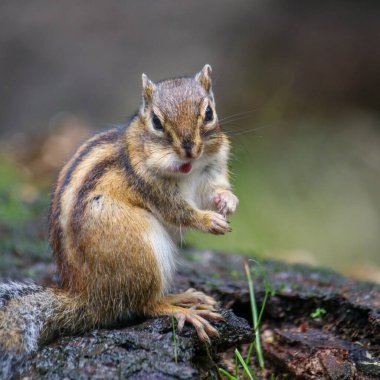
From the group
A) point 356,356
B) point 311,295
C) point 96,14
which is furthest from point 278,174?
point 356,356

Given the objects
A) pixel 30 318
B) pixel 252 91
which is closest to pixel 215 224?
pixel 30 318

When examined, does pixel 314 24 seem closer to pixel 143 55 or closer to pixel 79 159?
pixel 143 55

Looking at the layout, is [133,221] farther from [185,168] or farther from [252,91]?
[252,91]

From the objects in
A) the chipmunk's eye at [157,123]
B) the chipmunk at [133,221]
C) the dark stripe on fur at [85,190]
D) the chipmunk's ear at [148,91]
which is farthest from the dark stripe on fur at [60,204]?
the chipmunk's eye at [157,123]

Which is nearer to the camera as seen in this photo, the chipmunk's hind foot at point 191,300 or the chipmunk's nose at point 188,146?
the chipmunk's nose at point 188,146

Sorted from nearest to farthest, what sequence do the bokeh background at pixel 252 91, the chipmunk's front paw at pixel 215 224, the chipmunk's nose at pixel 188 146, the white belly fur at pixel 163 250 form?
the chipmunk's nose at pixel 188 146
the white belly fur at pixel 163 250
the chipmunk's front paw at pixel 215 224
the bokeh background at pixel 252 91

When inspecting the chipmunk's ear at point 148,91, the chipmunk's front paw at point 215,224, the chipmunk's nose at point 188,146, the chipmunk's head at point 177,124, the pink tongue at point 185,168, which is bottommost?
the chipmunk's front paw at point 215,224

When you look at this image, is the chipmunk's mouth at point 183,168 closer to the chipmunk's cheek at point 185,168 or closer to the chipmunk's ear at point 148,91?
the chipmunk's cheek at point 185,168

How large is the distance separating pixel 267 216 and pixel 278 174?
1092 mm

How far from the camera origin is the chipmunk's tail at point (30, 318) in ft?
11.5

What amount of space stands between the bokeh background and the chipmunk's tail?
201 inches

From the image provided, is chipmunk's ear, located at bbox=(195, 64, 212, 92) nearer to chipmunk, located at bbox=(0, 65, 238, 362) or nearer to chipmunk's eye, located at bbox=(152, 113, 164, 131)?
chipmunk, located at bbox=(0, 65, 238, 362)

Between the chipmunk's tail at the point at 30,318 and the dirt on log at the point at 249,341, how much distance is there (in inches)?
3.7

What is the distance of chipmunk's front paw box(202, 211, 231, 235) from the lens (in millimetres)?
4008
